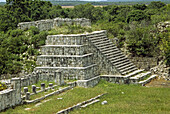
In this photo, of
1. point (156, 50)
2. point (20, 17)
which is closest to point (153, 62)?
point (156, 50)

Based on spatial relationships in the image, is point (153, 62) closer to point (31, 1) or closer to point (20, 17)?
point (20, 17)

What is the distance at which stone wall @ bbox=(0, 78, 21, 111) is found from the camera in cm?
2130

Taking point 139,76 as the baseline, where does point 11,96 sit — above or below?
above

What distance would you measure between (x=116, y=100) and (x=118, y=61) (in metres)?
6.72

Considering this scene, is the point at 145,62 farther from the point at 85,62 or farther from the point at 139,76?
the point at 85,62

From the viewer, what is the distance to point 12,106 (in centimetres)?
2202

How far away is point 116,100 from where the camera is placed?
81.3 feet

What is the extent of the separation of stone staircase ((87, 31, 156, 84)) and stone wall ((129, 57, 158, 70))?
0.60m

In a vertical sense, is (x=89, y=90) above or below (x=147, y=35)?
below

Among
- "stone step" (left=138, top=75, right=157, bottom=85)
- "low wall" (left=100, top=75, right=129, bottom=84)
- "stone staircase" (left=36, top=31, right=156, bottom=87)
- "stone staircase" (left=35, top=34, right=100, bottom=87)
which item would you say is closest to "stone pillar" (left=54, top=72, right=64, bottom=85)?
"stone staircase" (left=35, top=34, right=100, bottom=87)

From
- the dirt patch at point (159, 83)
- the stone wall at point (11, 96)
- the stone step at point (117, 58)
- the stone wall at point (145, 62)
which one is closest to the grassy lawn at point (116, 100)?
the stone wall at point (11, 96)

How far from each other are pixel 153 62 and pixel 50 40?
326 inches

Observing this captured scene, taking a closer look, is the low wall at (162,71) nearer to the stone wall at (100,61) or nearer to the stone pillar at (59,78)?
the stone wall at (100,61)

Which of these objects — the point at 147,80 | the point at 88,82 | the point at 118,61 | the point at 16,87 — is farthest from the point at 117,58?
the point at 16,87
